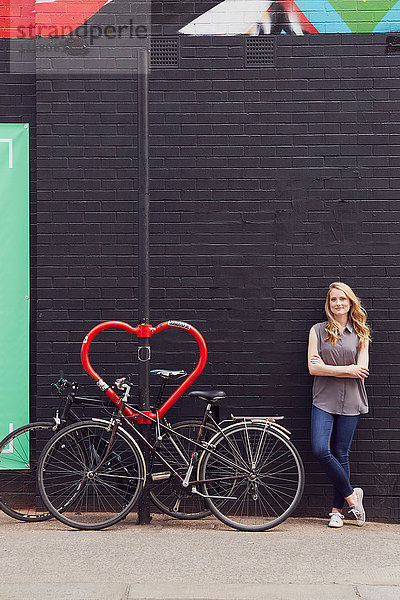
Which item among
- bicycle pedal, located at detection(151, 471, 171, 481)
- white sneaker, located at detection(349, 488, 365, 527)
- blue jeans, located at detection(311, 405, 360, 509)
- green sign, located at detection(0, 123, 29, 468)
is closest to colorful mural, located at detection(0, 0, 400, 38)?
green sign, located at detection(0, 123, 29, 468)

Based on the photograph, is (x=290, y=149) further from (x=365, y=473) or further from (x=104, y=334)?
(x=365, y=473)

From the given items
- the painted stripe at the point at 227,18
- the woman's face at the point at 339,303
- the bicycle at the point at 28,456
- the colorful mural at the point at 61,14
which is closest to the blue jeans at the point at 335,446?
the woman's face at the point at 339,303

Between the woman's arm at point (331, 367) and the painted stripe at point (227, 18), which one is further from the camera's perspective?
the painted stripe at point (227, 18)

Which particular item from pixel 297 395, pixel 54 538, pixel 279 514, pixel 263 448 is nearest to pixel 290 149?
pixel 297 395

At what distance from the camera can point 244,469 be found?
231 inches

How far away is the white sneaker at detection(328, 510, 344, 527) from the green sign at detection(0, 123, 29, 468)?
2.67 meters

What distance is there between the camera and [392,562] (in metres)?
5.18

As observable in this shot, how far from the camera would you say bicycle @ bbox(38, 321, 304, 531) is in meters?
5.75

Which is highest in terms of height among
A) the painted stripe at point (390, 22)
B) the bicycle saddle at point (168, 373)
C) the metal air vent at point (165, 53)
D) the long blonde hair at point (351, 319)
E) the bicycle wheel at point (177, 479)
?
the painted stripe at point (390, 22)

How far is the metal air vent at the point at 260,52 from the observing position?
637 cm

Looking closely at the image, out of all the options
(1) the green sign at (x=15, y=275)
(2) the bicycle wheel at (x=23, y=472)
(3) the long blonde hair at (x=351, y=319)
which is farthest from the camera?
(1) the green sign at (x=15, y=275)

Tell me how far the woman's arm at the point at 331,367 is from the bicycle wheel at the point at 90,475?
1523mm

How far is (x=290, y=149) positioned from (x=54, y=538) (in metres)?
3.61

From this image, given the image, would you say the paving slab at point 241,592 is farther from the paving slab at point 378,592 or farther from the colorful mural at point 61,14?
the colorful mural at point 61,14
